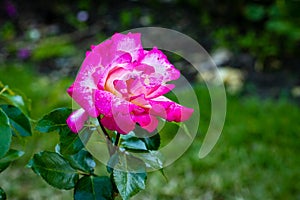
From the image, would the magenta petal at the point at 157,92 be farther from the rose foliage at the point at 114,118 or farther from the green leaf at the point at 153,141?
the green leaf at the point at 153,141

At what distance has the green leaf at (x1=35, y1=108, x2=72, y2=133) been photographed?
647 millimetres

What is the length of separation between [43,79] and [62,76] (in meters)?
0.16

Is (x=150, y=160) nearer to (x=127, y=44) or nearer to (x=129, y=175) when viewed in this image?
(x=129, y=175)

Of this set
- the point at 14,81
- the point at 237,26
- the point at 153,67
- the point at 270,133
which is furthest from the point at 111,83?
the point at 237,26

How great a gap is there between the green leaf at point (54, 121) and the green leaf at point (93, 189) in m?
0.08

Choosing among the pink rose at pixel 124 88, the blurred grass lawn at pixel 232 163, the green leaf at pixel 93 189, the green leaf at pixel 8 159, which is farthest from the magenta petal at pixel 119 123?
the blurred grass lawn at pixel 232 163

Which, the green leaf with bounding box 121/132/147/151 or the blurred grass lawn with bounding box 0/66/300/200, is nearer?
the green leaf with bounding box 121/132/147/151

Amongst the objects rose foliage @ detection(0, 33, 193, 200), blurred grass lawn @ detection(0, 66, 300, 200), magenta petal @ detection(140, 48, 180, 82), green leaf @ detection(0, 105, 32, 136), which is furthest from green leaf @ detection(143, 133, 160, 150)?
blurred grass lawn @ detection(0, 66, 300, 200)

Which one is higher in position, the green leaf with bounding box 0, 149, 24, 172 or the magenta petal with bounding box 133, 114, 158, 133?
the magenta petal with bounding box 133, 114, 158, 133

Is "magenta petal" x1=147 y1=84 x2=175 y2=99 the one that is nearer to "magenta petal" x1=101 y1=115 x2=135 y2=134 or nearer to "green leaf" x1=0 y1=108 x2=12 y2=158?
"magenta petal" x1=101 y1=115 x2=135 y2=134

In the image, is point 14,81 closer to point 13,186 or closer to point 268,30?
point 13,186

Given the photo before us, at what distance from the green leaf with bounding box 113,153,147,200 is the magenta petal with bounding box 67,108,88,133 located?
0.23ft

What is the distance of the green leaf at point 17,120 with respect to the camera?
76 centimetres

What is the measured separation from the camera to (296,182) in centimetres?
207
